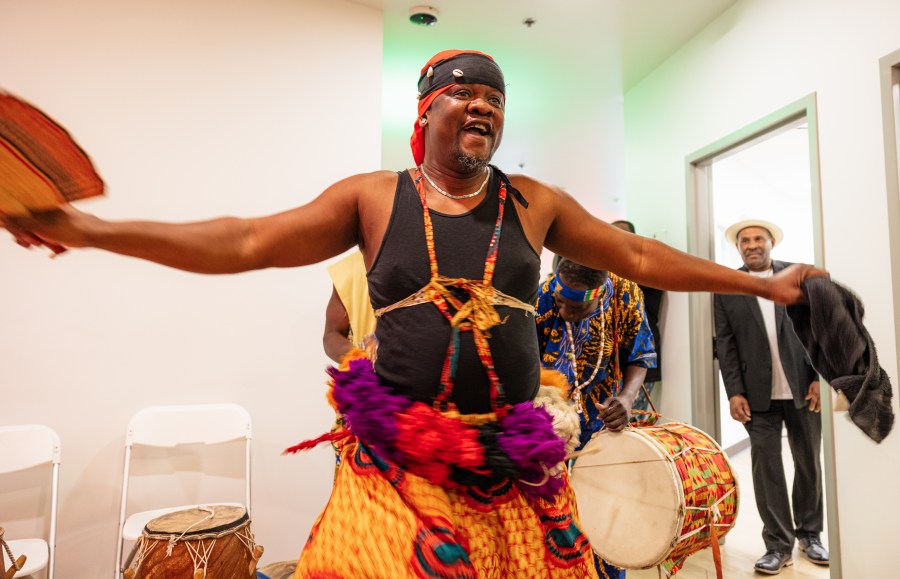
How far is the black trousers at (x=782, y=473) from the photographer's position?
4.14m

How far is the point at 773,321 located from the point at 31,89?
5.03m

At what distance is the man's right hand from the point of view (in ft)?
14.1

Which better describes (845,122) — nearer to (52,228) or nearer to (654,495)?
A: (654,495)

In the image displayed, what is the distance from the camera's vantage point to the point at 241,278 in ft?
12.8

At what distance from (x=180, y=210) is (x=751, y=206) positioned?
6975mm

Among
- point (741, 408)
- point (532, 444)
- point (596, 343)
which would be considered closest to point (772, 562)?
point (741, 408)

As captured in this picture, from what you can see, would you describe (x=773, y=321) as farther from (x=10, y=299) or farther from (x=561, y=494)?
(x=10, y=299)

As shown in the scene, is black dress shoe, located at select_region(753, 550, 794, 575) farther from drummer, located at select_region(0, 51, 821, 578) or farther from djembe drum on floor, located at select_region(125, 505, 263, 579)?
djembe drum on floor, located at select_region(125, 505, 263, 579)

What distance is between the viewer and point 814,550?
4215mm

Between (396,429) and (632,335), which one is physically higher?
(632,335)

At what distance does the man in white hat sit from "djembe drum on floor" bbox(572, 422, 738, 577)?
5.04ft

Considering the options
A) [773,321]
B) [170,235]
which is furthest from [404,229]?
[773,321]

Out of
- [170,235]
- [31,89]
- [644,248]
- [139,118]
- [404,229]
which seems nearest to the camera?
[170,235]

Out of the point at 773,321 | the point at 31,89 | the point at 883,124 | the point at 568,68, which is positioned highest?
the point at 568,68
